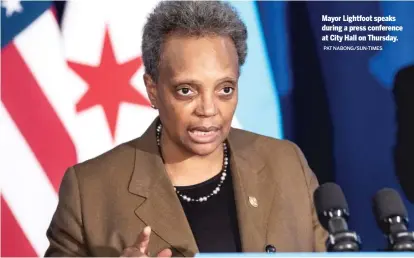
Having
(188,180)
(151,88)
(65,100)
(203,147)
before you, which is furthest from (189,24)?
(65,100)

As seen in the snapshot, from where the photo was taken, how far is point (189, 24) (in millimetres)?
1964

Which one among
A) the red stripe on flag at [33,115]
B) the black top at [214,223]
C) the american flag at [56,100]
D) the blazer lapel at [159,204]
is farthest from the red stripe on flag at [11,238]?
the black top at [214,223]

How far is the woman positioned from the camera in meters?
1.96

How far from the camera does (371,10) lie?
2.32m

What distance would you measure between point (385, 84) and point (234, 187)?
646mm

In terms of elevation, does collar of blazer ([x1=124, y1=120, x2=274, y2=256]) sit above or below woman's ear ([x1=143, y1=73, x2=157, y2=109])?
below

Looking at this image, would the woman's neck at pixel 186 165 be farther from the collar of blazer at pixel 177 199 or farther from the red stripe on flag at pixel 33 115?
the red stripe on flag at pixel 33 115

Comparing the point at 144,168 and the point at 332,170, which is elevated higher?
the point at 144,168

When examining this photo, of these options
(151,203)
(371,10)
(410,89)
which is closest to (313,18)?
(371,10)

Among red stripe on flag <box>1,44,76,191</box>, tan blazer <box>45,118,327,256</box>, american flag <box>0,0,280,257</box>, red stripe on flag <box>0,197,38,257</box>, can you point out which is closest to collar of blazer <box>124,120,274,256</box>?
tan blazer <box>45,118,327,256</box>

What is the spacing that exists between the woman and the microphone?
0.60 m

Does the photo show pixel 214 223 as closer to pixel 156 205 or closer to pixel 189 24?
pixel 156 205

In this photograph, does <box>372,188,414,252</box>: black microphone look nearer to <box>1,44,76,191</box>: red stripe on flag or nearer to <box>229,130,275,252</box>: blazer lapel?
<box>229,130,275,252</box>: blazer lapel

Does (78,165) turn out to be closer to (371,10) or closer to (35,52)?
(35,52)
